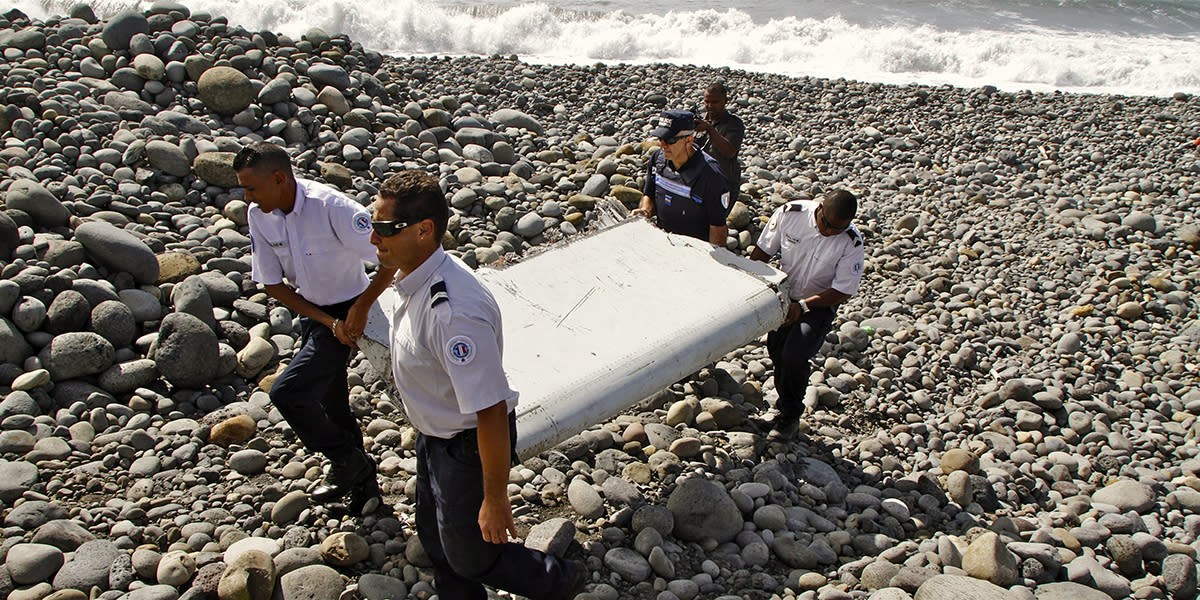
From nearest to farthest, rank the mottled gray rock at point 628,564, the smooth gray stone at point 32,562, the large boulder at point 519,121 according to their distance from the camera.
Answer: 1. the smooth gray stone at point 32,562
2. the mottled gray rock at point 628,564
3. the large boulder at point 519,121

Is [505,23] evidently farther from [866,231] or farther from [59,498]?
[59,498]

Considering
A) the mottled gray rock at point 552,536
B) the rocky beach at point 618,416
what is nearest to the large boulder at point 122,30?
the rocky beach at point 618,416

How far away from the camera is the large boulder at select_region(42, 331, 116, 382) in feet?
14.5

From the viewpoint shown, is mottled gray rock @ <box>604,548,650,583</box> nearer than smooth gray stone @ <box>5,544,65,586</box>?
No

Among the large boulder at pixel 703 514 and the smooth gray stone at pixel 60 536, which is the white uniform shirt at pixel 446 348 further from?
the smooth gray stone at pixel 60 536

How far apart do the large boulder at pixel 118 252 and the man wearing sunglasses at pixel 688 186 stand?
3185mm

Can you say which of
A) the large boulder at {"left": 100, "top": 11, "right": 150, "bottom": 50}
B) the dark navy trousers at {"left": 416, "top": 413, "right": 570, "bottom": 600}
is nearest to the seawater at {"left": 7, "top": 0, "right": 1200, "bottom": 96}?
the large boulder at {"left": 100, "top": 11, "right": 150, "bottom": 50}

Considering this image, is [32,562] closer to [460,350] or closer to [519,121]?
[460,350]

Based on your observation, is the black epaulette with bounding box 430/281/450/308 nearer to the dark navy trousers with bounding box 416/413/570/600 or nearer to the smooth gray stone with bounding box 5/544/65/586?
the dark navy trousers with bounding box 416/413/570/600

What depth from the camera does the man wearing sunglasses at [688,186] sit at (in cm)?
492

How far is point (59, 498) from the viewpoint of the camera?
146 inches

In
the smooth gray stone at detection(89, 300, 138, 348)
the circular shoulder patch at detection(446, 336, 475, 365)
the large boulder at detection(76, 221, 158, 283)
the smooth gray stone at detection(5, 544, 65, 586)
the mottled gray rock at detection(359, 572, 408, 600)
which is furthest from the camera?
the large boulder at detection(76, 221, 158, 283)

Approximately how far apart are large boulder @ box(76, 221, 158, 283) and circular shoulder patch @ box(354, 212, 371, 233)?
231 centimetres

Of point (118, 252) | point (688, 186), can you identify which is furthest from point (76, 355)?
point (688, 186)
